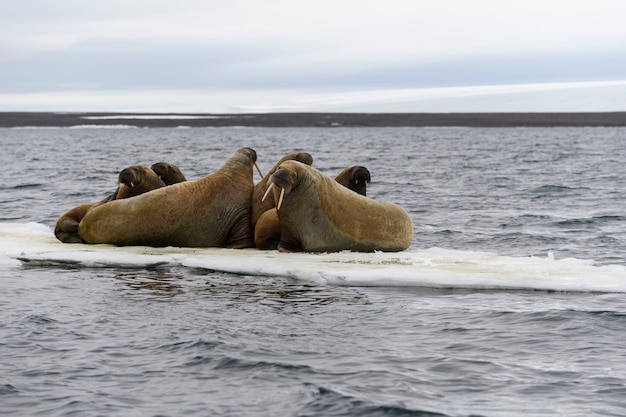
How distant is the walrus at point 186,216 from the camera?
38.8 feet

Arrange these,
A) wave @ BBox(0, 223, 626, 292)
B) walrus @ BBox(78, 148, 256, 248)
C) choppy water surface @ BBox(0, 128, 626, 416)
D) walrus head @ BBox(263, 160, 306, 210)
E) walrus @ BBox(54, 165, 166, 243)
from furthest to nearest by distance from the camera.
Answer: walrus @ BBox(54, 165, 166, 243), walrus @ BBox(78, 148, 256, 248), walrus head @ BBox(263, 160, 306, 210), wave @ BBox(0, 223, 626, 292), choppy water surface @ BBox(0, 128, 626, 416)

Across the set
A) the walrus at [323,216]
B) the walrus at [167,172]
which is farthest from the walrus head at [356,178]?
the walrus at [167,172]

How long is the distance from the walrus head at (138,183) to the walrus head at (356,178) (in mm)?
2332

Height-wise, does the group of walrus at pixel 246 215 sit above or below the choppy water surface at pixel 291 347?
above

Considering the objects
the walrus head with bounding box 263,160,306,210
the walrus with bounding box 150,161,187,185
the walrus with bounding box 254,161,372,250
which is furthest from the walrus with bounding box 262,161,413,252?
the walrus with bounding box 150,161,187,185

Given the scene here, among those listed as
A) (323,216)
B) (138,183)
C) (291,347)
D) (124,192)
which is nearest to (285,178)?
(323,216)

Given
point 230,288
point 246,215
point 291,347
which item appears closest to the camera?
point 291,347

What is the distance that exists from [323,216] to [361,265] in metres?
1.26

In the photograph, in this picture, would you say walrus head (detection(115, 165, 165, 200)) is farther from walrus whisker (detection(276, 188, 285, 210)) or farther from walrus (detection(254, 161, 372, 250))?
walrus whisker (detection(276, 188, 285, 210))

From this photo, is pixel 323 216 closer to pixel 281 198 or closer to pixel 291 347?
pixel 281 198

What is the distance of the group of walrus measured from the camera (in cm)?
1163

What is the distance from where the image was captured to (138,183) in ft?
41.0

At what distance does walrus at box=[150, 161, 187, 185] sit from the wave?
1.59 m

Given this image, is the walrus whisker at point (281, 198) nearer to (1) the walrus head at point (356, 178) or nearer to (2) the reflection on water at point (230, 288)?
(2) the reflection on water at point (230, 288)
